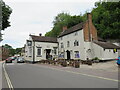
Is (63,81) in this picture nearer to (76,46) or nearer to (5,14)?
(5,14)

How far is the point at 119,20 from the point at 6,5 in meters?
17.1

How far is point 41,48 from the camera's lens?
37.5 metres

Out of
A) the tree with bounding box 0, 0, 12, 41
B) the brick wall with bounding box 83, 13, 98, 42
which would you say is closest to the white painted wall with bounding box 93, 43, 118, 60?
the brick wall with bounding box 83, 13, 98, 42

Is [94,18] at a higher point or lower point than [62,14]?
lower

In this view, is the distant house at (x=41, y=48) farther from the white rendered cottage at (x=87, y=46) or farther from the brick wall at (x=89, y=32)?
the brick wall at (x=89, y=32)

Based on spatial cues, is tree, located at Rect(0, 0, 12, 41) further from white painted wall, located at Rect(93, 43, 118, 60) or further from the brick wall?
white painted wall, located at Rect(93, 43, 118, 60)

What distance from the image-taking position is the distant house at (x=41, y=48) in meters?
36.6

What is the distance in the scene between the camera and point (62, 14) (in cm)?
5953

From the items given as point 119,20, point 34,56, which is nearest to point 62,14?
point 34,56

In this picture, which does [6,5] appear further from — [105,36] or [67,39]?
[105,36]

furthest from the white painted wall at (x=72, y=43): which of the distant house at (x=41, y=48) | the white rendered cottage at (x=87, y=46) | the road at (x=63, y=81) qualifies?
the road at (x=63, y=81)

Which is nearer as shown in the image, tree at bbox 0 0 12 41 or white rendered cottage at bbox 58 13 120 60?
tree at bbox 0 0 12 41

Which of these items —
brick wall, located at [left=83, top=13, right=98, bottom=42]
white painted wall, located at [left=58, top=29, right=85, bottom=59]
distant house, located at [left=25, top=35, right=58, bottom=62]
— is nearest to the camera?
white painted wall, located at [left=58, top=29, right=85, bottom=59]

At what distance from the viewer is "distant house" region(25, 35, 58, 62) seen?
120 feet
